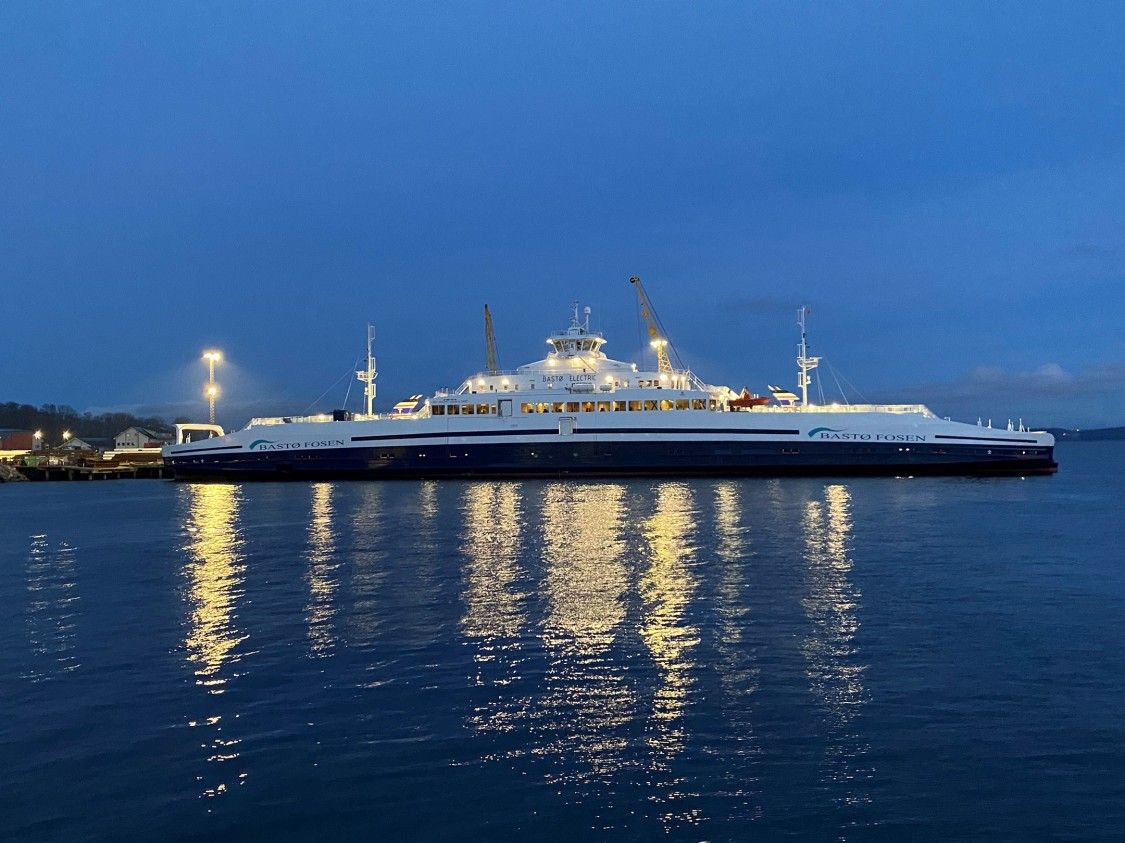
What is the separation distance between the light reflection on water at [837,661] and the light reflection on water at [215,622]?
7324 millimetres

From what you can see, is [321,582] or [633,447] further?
[633,447]

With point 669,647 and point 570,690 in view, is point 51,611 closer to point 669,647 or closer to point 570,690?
point 570,690

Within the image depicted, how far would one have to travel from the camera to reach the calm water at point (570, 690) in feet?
30.5

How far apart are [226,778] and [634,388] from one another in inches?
2398

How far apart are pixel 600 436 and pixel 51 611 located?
49387 mm

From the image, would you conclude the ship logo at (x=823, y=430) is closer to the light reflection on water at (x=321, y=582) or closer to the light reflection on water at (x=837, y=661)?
the light reflection on water at (x=837, y=661)

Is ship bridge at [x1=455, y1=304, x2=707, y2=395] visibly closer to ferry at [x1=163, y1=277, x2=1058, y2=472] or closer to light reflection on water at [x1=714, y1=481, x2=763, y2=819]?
ferry at [x1=163, y1=277, x2=1058, y2=472]

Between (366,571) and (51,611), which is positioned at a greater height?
(366,571)

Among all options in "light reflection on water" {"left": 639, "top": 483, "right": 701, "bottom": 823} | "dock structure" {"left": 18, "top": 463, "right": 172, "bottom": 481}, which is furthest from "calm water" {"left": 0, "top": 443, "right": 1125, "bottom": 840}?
"dock structure" {"left": 18, "top": 463, "right": 172, "bottom": 481}

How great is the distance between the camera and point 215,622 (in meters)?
18.3

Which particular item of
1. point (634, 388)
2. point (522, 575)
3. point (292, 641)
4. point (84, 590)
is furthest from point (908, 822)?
point (634, 388)

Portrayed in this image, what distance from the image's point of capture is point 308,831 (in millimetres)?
8828

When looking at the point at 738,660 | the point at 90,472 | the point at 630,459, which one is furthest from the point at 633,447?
the point at 90,472

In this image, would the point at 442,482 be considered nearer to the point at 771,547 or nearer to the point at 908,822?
the point at 771,547
